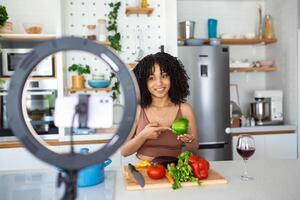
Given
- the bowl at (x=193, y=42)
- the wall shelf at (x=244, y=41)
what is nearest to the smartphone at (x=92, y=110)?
the bowl at (x=193, y=42)

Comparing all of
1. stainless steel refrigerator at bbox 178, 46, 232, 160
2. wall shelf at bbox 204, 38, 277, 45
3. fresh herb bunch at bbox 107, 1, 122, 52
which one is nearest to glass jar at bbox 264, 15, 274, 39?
wall shelf at bbox 204, 38, 277, 45

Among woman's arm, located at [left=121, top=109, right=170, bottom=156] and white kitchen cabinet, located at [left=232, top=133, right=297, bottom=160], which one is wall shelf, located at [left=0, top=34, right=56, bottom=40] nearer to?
woman's arm, located at [left=121, top=109, right=170, bottom=156]

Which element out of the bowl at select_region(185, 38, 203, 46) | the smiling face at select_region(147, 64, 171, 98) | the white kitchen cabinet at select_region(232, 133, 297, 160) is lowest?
the white kitchen cabinet at select_region(232, 133, 297, 160)

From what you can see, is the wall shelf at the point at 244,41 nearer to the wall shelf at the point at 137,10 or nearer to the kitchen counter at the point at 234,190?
the wall shelf at the point at 137,10

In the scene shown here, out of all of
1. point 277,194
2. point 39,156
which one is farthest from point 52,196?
point 277,194

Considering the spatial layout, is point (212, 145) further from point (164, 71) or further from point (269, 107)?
point (164, 71)

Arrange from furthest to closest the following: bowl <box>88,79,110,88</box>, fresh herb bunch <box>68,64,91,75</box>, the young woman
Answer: fresh herb bunch <box>68,64,91,75</box>, bowl <box>88,79,110,88</box>, the young woman

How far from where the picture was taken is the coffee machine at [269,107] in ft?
10.9

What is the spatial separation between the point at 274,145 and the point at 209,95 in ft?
3.06

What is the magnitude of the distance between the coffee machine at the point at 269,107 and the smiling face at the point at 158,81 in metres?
2.09

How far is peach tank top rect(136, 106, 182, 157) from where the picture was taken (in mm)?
1660

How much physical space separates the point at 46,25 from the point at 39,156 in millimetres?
3079

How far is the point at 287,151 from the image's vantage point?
A: 3236 mm

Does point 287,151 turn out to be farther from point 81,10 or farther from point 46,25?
point 46,25
